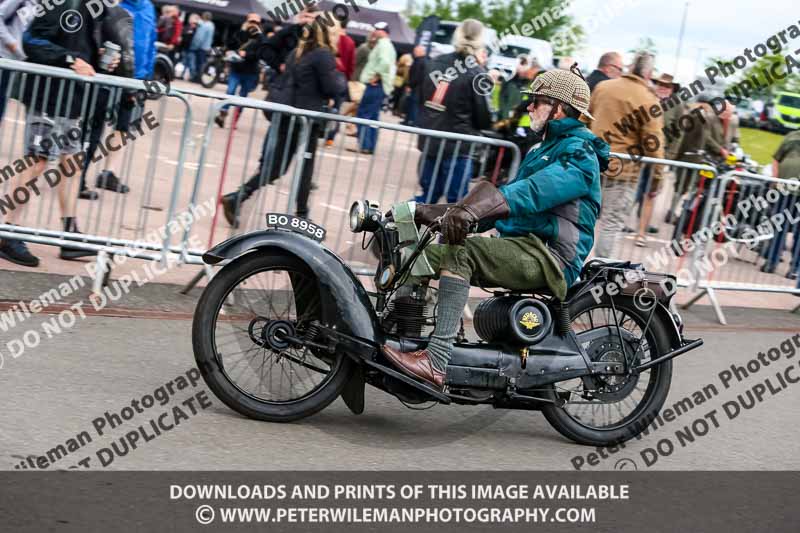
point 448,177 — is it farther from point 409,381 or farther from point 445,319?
point 409,381

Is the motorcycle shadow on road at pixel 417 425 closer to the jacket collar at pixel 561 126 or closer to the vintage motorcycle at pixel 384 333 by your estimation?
the vintage motorcycle at pixel 384 333

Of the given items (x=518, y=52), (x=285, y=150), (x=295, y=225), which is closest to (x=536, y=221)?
(x=295, y=225)

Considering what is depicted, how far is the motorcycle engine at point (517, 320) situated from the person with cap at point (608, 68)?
262 inches

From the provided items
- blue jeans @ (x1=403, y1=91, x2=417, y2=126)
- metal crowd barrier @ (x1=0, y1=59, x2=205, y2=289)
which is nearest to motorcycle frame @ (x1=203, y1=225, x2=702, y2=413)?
metal crowd barrier @ (x1=0, y1=59, x2=205, y2=289)

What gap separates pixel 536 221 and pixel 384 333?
3.01 feet

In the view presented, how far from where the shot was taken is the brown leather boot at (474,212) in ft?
16.5

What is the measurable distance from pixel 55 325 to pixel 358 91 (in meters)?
12.6

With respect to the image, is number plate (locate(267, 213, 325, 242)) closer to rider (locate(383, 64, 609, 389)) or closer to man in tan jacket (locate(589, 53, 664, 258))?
rider (locate(383, 64, 609, 389))

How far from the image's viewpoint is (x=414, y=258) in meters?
5.25

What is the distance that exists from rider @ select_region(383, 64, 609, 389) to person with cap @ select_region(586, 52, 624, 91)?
6.42 metres
